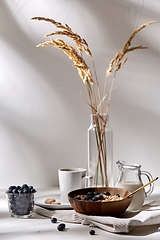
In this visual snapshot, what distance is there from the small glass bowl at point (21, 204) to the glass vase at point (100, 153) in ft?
0.89

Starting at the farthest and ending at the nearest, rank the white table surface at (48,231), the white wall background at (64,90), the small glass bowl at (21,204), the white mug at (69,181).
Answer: the white wall background at (64,90)
the white mug at (69,181)
the small glass bowl at (21,204)
the white table surface at (48,231)

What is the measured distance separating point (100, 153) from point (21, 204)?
36 centimetres

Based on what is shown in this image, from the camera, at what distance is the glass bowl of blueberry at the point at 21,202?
996 mm

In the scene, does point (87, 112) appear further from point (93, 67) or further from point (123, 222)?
point (123, 222)

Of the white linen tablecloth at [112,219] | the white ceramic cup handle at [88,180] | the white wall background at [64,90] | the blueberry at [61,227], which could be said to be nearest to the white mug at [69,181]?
the white ceramic cup handle at [88,180]

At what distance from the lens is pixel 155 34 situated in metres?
1.57

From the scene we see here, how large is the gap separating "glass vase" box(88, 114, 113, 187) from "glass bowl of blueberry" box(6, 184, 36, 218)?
10.6 inches

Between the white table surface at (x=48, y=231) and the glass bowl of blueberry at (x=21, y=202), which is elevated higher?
the glass bowl of blueberry at (x=21, y=202)

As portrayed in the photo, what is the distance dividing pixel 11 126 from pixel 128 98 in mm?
621

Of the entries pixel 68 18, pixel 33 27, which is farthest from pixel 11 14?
pixel 68 18

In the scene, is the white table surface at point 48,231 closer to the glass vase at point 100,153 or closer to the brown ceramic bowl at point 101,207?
the brown ceramic bowl at point 101,207

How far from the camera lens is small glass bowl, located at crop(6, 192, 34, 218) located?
39.2 inches

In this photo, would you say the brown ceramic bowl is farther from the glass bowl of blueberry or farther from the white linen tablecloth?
the glass bowl of blueberry

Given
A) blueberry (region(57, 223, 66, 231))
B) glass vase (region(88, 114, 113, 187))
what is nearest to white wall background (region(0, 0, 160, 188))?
glass vase (region(88, 114, 113, 187))
